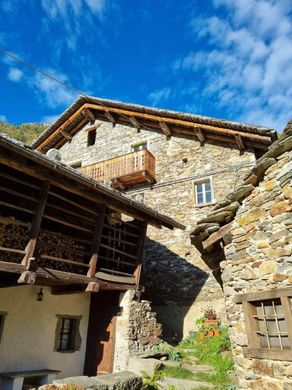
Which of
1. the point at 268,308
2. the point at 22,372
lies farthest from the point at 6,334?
the point at 268,308

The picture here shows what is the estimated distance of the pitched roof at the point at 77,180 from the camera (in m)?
5.96

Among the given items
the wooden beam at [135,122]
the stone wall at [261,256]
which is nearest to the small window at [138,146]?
the wooden beam at [135,122]

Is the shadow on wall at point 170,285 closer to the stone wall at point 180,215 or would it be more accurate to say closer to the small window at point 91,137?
the stone wall at point 180,215

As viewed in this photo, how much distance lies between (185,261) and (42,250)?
5.83 meters

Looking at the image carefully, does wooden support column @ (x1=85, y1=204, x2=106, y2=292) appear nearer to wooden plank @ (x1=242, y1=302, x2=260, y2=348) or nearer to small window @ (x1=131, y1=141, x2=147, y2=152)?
wooden plank @ (x1=242, y1=302, x2=260, y2=348)

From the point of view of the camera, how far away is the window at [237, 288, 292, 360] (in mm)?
4086

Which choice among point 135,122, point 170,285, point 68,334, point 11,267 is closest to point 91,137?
point 135,122

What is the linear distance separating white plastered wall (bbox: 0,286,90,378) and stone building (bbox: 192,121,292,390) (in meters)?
5.10

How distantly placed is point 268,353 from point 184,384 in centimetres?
323

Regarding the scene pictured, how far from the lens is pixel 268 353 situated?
165 inches

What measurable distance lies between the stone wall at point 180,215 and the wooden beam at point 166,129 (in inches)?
9.7

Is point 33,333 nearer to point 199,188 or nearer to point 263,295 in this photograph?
point 263,295

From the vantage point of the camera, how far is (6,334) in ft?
23.4

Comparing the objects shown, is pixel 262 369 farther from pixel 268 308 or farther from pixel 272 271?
pixel 272 271
